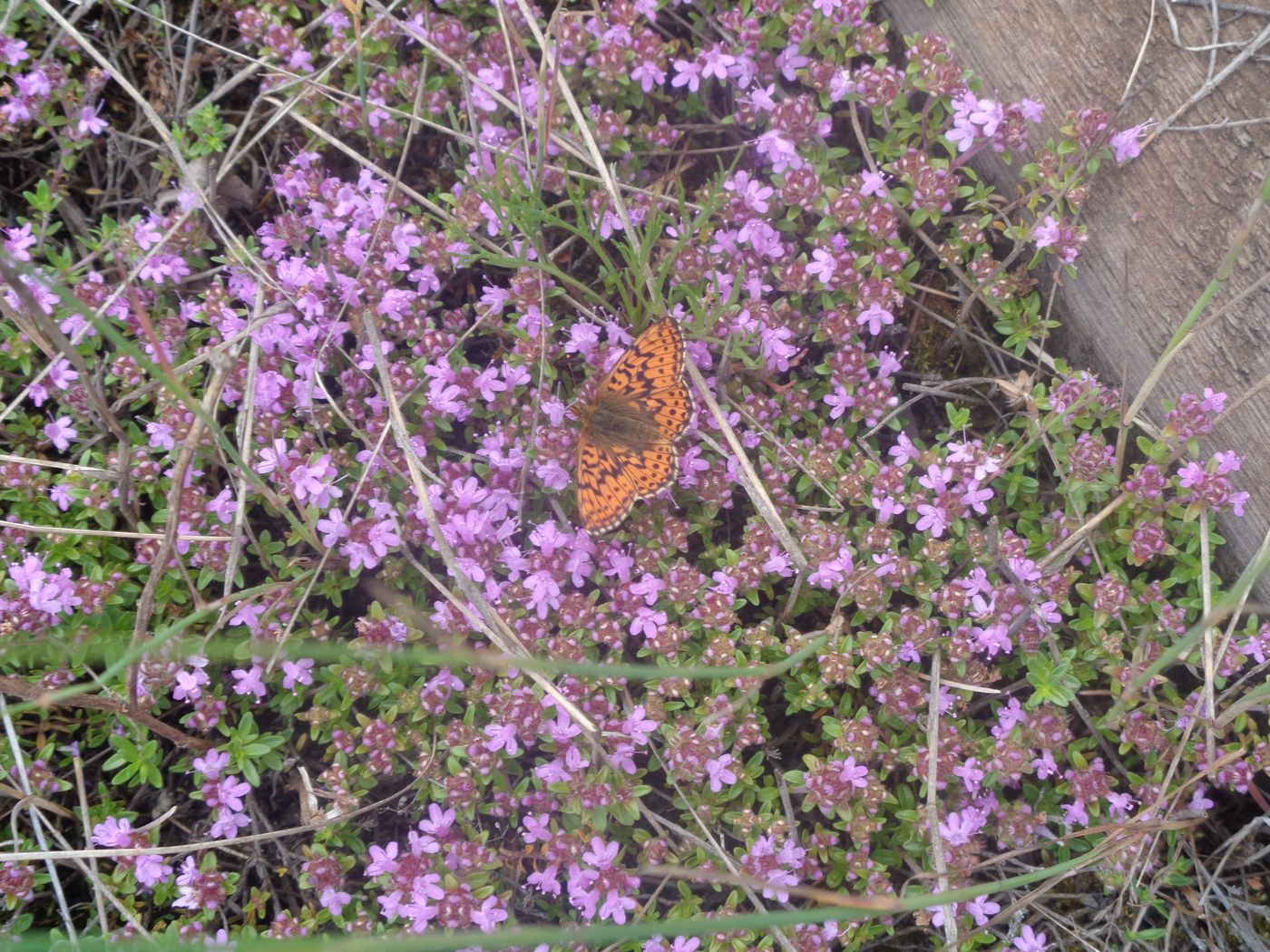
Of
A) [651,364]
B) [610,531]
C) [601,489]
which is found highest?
[651,364]

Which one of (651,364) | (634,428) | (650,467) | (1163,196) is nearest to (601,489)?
(650,467)

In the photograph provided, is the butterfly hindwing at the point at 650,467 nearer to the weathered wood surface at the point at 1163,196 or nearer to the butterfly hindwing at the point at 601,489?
the butterfly hindwing at the point at 601,489

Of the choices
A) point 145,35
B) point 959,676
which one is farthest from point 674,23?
point 959,676

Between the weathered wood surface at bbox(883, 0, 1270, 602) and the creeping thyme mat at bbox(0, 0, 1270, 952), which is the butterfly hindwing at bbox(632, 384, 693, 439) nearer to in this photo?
the creeping thyme mat at bbox(0, 0, 1270, 952)

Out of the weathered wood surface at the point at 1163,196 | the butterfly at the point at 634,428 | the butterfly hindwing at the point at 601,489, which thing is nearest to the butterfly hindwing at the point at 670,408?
the butterfly at the point at 634,428

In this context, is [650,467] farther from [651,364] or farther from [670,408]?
[651,364]

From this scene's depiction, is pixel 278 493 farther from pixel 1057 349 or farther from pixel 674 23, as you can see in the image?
pixel 1057 349

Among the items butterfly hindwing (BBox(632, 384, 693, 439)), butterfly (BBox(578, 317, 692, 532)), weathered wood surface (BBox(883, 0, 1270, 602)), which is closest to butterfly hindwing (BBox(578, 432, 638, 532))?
butterfly (BBox(578, 317, 692, 532))
